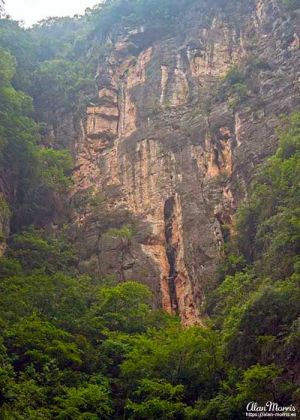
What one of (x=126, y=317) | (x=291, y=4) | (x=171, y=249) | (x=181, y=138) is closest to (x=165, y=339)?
(x=126, y=317)

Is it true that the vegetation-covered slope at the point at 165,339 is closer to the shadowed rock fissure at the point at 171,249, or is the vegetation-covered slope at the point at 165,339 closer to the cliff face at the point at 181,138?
the shadowed rock fissure at the point at 171,249

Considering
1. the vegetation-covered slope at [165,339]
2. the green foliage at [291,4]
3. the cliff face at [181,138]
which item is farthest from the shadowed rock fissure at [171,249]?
the green foliage at [291,4]

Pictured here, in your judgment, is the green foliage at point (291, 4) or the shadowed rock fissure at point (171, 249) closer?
the shadowed rock fissure at point (171, 249)

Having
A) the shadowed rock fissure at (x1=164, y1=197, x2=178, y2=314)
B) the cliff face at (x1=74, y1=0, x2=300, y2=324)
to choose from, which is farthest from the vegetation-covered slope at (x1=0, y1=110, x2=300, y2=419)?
the cliff face at (x1=74, y1=0, x2=300, y2=324)

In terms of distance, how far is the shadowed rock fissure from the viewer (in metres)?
25.2

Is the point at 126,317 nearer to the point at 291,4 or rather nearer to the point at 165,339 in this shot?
the point at 165,339

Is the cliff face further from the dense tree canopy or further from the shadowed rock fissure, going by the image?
the dense tree canopy

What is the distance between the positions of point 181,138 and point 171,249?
6458 mm

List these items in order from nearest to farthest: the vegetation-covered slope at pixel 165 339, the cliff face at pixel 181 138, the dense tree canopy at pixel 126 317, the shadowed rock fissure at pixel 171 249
→ 1. the vegetation-covered slope at pixel 165 339
2. the dense tree canopy at pixel 126 317
3. the shadowed rock fissure at pixel 171 249
4. the cliff face at pixel 181 138

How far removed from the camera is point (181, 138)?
101ft

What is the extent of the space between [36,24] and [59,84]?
1278cm

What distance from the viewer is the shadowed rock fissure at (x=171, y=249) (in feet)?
82.7

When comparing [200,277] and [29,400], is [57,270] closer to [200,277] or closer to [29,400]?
[200,277]

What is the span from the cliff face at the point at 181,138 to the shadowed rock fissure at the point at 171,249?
0.16ft
